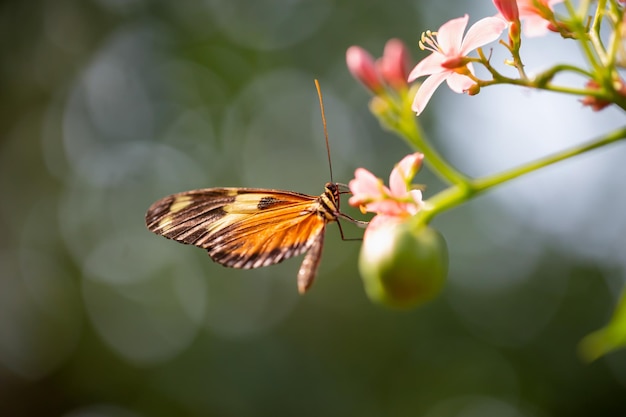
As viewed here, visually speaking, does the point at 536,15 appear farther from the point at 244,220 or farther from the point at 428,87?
the point at 244,220

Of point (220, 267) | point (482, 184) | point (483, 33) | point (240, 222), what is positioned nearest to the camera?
point (482, 184)

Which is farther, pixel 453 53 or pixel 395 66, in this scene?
pixel 453 53

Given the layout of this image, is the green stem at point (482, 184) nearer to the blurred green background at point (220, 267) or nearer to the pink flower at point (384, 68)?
the pink flower at point (384, 68)

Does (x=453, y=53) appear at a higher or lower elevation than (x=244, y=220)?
higher

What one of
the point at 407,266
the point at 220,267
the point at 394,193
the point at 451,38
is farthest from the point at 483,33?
the point at 220,267

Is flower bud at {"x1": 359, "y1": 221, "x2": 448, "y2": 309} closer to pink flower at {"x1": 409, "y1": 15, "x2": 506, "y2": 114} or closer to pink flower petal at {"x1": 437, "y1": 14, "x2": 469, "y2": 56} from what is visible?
pink flower at {"x1": 409, "y1": 15, "x2": 506, "y2": 114}

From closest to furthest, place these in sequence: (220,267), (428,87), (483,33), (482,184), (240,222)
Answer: (482,184) → (483,33) → (428,87) → (240,222) → (220,267)

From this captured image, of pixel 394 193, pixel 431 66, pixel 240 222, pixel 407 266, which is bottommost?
pixel 407 266

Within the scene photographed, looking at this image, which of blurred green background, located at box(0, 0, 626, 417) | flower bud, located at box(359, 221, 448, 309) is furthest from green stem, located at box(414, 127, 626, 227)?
blurred green background, located at box(0, 0, 626, 417)
